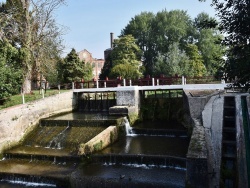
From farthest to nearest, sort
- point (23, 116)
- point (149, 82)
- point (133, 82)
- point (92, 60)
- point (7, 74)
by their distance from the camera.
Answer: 1. point (92, 60)
2. point (133, 82)
3. point (149, 82)
4. point (7, 74)
5. point (23, 116)

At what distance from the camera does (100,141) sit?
12734mm

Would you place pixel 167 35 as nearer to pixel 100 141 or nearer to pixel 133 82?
pixel 133 82

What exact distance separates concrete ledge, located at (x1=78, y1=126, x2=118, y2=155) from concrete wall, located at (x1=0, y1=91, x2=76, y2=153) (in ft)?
15.8

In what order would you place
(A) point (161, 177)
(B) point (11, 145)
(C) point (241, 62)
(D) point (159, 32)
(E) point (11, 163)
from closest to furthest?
(C) point (241, 62), (A) point (161, 177), (E) point (11, 163), (B) point (11, 145), (D) point (159, 32)

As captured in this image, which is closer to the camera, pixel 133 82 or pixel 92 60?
pixel 133 82

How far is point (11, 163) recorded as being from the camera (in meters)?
12.6

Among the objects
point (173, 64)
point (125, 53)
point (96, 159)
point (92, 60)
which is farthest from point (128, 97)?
point (92, 60)

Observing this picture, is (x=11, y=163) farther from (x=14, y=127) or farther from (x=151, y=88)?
(x=151, y=88)

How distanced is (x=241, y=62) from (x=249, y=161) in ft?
9.04

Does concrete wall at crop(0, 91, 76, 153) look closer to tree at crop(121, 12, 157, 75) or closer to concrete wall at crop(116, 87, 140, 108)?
concrete wall at crop(116, 87, 140, 108)

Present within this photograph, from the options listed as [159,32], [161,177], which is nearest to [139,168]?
[161,177]

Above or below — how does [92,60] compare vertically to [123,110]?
above

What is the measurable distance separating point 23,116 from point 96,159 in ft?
21.6

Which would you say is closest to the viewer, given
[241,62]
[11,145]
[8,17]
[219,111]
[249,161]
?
[241,62]
